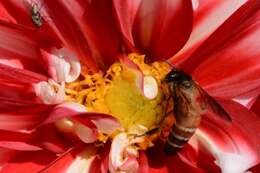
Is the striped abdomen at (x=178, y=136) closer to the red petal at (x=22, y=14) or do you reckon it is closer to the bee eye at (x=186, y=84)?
the bee eye at (x=186, y=84)

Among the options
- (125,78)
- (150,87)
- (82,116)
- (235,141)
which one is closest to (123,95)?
(125,78)

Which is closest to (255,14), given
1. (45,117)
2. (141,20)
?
(141,20)

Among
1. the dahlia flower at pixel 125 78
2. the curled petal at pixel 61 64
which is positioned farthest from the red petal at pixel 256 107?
the curled petal at pixel 61 64

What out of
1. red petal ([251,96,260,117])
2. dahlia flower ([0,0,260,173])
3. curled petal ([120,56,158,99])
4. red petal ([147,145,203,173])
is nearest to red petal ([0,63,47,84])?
dahlia flower ([0,0,260,173])

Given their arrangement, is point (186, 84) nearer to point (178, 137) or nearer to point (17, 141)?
point (178, 137)

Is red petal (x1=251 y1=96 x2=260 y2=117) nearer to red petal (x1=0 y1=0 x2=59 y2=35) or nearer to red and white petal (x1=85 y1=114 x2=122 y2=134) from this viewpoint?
red and white petal (x1=85 y1=114 x2=122 y2=134)

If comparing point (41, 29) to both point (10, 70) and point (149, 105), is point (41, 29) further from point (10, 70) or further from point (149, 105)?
point (149, 105)
